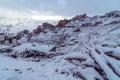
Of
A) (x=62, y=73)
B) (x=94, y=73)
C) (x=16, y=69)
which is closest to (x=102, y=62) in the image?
(x=94, y=73)

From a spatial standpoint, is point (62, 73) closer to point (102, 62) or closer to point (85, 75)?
point (85, 75)

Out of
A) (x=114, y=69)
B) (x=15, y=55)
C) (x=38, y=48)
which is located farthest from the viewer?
(x=38, y=48)

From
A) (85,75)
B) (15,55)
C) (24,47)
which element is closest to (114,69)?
(85,75)

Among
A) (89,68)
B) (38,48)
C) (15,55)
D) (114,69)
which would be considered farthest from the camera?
(38,48)

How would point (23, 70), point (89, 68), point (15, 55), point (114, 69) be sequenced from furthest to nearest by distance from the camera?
point (15, 55), point (23, 70), point (89, 68), point (114, 69)

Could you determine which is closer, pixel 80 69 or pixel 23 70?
pixel 80 69

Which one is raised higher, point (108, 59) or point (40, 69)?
point (108, 59)

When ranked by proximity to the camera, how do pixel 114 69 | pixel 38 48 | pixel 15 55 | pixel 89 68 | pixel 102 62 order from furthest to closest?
pixel 38 48 < pixel 15 55 < pixel 89 68 < pixel 102 62 < pixel 114 69

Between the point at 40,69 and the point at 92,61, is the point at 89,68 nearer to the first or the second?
the point at 92,61

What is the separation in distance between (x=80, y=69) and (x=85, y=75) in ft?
1.66

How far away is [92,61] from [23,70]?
278 cm

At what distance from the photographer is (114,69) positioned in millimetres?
6246

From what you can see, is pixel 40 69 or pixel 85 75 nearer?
pixel 85 75

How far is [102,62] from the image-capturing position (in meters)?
6.66
